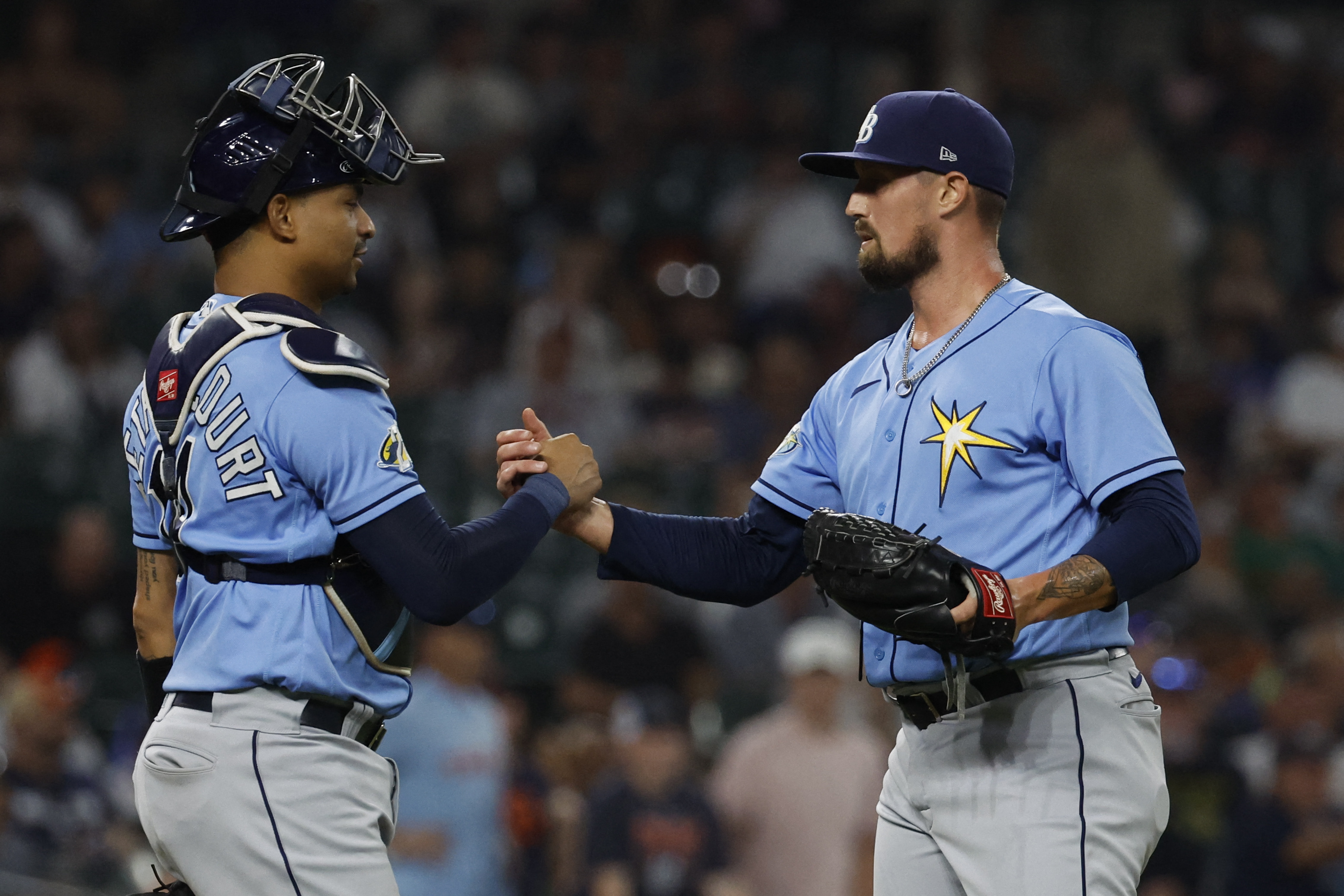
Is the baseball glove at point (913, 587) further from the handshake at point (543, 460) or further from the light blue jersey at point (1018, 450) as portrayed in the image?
the handshake at point (543, 460)

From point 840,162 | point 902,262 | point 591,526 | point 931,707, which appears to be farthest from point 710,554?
point 840,162

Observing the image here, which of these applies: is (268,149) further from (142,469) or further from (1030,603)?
(1030,603)

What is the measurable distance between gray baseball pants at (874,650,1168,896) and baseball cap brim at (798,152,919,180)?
3.70 ft

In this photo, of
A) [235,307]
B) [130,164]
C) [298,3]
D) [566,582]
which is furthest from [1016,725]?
[298,3]

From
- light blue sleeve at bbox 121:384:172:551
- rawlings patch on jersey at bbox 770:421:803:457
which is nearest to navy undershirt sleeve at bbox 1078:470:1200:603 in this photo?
rawlings patch on jersey at bbox 770:421:803:457

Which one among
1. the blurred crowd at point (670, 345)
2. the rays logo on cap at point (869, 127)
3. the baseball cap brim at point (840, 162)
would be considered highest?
the rays logo on cap at point (869, 127)

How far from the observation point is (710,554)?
12.0 feet

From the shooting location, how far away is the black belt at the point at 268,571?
2830mm

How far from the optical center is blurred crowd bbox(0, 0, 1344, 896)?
660 cm

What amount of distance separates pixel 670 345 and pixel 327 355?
21.2ft

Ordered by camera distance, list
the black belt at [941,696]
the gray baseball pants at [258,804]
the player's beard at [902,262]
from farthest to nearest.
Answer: the player's beard at [902,262]
the black belt at [941,696]
the gray baseball pants at [258,804]

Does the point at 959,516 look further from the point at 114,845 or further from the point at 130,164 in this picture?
the point at 130,164

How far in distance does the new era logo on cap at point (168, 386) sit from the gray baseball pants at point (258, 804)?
0.56 m

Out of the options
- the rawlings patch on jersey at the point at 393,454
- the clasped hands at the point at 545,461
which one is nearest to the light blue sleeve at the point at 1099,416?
the clasped hands at the point at 545,461
